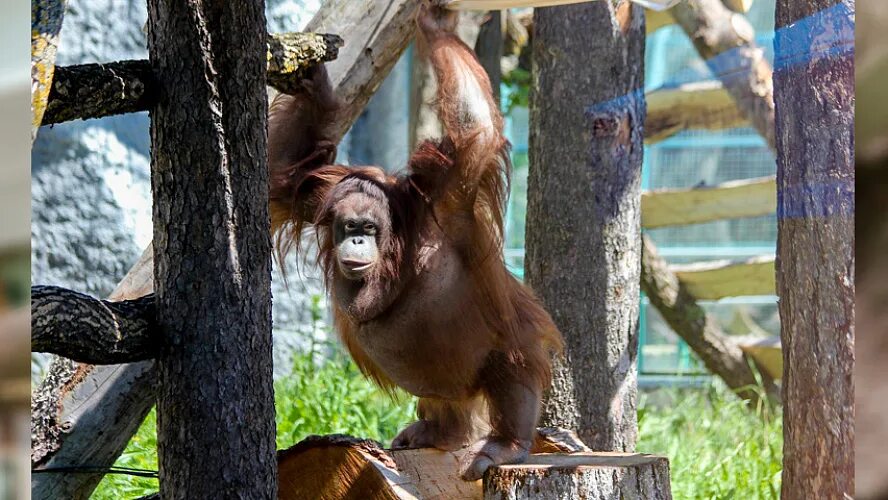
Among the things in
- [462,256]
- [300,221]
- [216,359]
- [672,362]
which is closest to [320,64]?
[300,221]

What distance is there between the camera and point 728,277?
251 inches

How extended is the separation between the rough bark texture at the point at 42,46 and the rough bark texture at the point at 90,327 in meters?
0.41

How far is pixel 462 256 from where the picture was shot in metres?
2.91

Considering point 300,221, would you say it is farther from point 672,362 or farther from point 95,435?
point 672,362

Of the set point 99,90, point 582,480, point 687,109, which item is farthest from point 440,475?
point 687,109

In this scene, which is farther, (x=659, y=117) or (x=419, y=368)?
(x=659, y=117)

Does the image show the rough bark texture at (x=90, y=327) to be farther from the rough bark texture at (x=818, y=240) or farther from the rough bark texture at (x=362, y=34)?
the rough bark texture at (x=818, y=240)

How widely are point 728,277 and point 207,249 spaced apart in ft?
15.9

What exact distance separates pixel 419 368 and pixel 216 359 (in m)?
0.84

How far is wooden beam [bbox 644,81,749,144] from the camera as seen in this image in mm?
6258

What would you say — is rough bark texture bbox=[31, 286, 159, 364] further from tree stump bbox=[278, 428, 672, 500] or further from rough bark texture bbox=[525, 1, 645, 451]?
rough bark texture bbox=[525, 1, 645, 451]

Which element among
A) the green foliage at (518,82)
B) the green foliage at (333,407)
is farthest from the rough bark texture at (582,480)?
the green foliage at (518,82)

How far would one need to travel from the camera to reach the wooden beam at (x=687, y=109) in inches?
246

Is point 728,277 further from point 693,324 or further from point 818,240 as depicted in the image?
point 818,240
